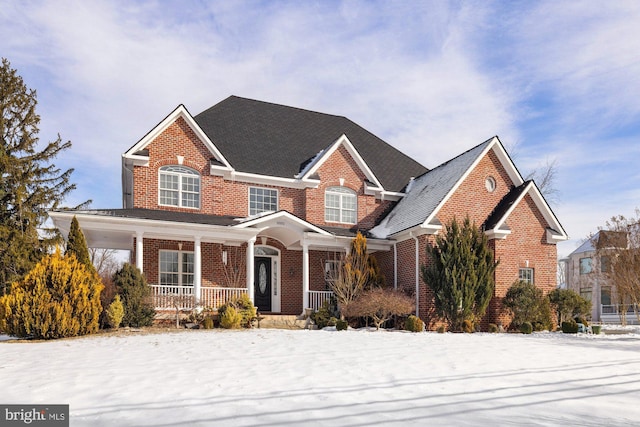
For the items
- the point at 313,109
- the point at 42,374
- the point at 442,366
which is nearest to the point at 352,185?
the point at 313,109

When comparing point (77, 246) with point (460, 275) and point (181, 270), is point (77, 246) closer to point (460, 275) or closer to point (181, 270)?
point (181, 270)

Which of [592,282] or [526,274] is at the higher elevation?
[526,274]

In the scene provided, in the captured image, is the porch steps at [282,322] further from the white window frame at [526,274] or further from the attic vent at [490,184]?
the attic vent at [490,184]

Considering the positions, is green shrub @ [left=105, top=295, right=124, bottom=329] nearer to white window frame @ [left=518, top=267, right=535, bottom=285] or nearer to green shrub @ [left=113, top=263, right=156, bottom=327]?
green shrub @ [left=113, top=263, right=156, bottom=327]

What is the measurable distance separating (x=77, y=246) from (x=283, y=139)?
37.9 ft

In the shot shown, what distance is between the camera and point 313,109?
29.5 meters

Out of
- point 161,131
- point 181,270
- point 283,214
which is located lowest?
point 181,270

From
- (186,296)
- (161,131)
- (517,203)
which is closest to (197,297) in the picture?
(186,296)

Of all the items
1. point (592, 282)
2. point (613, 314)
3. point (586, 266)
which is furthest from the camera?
point (586, 266)

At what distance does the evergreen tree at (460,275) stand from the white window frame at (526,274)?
2.51 m

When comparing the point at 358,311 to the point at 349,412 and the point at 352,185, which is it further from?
the point at 349,412

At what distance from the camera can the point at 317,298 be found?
22.3 metres

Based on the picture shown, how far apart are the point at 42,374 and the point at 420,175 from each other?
2137cm

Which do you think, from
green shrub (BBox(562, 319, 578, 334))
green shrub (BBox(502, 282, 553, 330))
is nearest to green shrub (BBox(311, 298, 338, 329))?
green shrub (BBox(502, 282, 553, 330))
